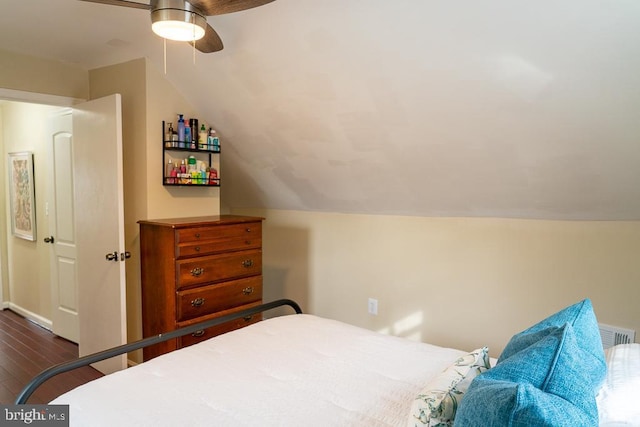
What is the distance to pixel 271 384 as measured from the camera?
4.69 ft

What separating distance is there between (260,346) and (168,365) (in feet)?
1.27

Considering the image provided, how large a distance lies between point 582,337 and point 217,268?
2.19 m

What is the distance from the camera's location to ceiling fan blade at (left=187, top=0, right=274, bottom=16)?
146cm

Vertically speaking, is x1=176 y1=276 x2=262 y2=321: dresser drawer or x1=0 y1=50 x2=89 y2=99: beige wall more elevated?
x1=0 y1=50 x2=89 y2=99: beige wall

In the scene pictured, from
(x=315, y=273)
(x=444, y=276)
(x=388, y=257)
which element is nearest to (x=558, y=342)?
(x=444, y=276)

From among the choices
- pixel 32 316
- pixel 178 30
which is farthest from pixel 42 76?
pixel 32 316

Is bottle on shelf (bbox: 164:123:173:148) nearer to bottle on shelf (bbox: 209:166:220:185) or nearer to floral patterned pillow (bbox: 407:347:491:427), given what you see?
bottle on shelf (bbox: 209:166:220:185)

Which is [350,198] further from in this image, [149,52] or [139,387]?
[139,387]

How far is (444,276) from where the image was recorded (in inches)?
112

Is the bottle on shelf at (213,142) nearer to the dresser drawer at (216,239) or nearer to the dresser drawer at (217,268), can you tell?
the dresser drawer at (216,239)

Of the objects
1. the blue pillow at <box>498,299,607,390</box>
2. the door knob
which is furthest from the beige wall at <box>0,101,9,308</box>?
the blue pillow at <box>498,299,607,390</box>

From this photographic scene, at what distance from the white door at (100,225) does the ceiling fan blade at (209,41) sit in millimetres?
1086

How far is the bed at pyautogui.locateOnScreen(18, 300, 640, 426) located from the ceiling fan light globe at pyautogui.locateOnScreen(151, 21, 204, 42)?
4.37 ft

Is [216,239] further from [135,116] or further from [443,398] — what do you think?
[443,398]
